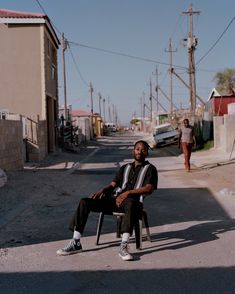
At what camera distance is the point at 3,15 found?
25203 millimetres

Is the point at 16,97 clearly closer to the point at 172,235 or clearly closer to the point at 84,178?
the point at 84,178

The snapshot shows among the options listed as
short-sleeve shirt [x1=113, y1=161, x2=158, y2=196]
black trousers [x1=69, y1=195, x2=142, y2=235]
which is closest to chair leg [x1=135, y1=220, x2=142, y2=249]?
black trousers [x1=69, y1=195, x2=142, y2=235]

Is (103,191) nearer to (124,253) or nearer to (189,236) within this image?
(124,253)

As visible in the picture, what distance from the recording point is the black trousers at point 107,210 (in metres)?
6.16

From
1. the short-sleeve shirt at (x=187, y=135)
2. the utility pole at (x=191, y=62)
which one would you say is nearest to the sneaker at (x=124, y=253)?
the short-sleeve shirt at (x=187, y=135)

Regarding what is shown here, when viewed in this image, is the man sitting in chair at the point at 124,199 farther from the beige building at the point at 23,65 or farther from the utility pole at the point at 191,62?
the utility pole at the point at 191,62

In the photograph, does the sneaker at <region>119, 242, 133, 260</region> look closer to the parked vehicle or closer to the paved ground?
the paved ground

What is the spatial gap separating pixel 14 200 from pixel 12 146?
6.07 meters

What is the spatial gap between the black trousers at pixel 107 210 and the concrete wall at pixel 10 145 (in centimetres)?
886

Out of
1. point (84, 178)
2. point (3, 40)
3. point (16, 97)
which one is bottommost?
point (84, 178)

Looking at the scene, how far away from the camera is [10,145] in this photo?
1598 cm

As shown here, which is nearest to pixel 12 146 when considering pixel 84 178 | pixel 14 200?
pixel 84 178

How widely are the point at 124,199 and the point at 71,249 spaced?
2.83 ft

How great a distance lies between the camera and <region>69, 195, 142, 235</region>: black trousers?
20.2 feet
